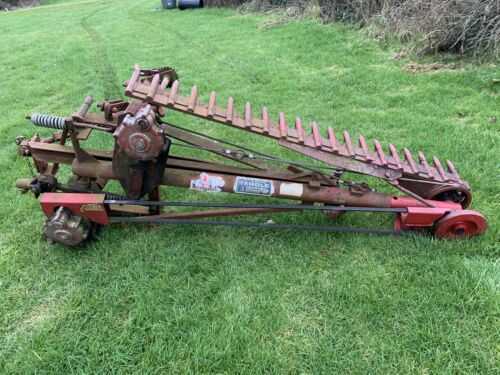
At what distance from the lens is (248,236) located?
10.3 ft

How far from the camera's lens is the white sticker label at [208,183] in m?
2.80

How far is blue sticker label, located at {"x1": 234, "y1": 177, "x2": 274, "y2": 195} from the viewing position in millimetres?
2791

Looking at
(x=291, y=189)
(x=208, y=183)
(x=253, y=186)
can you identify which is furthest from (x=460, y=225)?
(x=208, y=183)

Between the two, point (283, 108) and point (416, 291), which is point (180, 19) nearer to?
point (283, 108)

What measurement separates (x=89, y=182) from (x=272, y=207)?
1496mm

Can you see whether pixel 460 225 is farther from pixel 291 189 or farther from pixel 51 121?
pixel 51 121

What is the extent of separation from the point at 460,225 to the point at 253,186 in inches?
60.9

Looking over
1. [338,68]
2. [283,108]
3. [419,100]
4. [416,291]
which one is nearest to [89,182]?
[416,291]

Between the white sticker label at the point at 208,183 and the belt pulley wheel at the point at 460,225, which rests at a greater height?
the white sticker label at the point at 208,183

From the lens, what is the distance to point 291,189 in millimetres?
2834

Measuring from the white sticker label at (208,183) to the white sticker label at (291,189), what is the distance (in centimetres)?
44

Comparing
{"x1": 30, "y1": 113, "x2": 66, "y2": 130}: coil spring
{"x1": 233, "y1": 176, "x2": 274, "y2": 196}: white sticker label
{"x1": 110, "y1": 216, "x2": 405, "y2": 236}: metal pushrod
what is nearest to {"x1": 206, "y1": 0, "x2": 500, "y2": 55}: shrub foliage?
{"x1": 110, "y1": 216, "x2": 405, "y2": 236}: metal pushrod

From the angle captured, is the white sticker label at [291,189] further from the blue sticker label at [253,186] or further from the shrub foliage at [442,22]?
the shrub foliage at [442,22]

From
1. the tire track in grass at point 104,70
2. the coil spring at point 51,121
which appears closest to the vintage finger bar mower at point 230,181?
the coil spring at point 51,121
